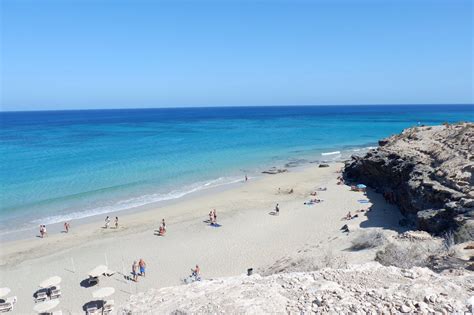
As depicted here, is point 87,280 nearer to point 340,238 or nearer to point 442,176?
point 340,238

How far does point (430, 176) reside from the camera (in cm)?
2016

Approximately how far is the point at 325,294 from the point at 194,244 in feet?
46.3

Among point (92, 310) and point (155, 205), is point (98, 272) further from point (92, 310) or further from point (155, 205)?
point (155, 205)

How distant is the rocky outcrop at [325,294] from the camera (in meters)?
6.68

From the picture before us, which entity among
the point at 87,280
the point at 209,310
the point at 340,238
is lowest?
the point at 87,280

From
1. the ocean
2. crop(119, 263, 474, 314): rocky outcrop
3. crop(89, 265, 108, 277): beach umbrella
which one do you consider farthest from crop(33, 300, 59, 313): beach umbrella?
the ocean

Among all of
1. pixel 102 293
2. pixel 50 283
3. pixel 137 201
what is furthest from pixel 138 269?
pixel 137 201

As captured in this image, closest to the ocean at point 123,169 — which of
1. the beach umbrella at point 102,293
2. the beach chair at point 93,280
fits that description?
the beach chair at point 93,280

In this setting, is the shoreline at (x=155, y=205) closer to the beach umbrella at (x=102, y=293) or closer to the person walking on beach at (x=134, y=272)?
the person walking on beach at (x=134, y=272)

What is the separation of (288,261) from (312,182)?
21.9m

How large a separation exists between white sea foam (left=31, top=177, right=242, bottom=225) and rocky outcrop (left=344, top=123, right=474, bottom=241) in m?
13.1

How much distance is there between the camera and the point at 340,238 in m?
17.8

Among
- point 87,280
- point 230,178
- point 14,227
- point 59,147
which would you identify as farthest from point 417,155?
point 59,147

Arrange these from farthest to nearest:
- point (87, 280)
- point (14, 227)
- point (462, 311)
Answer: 1. point (14, 227)
2. point (87, 280)
3. point (462, 311)
